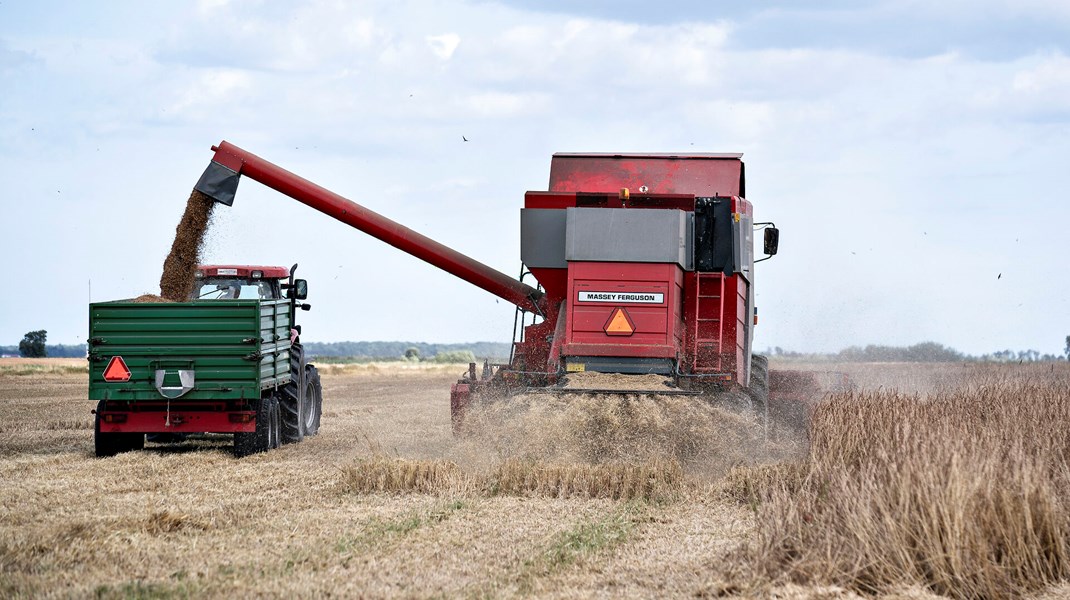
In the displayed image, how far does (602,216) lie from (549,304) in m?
1.38

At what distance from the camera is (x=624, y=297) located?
12492 mm

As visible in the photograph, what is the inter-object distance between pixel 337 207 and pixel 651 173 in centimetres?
391

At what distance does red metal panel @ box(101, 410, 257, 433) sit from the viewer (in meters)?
13.9

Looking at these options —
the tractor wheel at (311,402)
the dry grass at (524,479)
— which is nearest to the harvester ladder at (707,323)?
the dry grass at (524,479)

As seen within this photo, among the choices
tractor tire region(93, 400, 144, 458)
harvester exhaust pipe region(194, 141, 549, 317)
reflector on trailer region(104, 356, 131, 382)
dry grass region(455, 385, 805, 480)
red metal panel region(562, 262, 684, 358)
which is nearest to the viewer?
dry grass region(455, 385, 805, 480)

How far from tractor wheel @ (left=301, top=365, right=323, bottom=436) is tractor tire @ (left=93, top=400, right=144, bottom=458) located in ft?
10.1

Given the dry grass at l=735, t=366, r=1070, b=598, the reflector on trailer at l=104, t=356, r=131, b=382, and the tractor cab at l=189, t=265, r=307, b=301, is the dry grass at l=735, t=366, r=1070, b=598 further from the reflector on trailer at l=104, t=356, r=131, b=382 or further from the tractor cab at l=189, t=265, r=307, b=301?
the tractor cab at l=189, t=265, r=307, b=301

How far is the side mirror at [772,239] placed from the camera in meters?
14.0

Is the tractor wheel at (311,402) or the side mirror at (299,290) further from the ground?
the side mirror at (299,290)

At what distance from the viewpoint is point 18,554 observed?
7.53 meters

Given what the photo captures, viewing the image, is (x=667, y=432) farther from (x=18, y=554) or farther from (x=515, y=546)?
(x=18, y=554)

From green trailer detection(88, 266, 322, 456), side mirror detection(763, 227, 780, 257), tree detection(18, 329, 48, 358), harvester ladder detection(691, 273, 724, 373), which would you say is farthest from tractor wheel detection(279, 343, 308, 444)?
tree detection(18, 329, 48, 358)

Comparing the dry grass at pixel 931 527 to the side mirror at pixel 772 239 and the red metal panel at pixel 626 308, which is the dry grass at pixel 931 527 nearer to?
the red metal panel at pixel 626 308

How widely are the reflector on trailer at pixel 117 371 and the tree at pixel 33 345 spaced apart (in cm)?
5951
